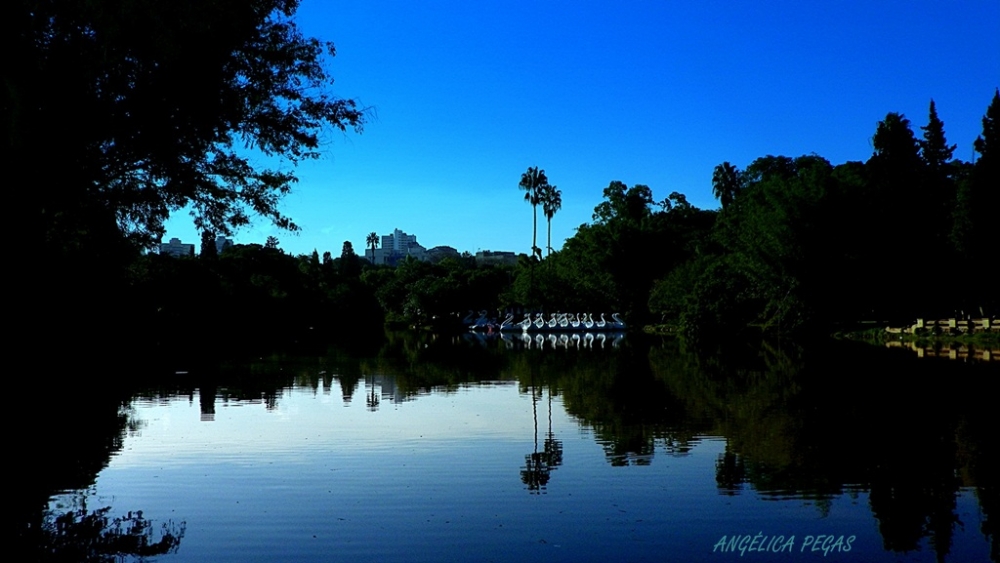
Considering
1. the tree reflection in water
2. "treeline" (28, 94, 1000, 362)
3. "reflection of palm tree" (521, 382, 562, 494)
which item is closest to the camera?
the tree reflection in water

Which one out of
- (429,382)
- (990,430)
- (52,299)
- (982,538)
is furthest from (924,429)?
(52,299)

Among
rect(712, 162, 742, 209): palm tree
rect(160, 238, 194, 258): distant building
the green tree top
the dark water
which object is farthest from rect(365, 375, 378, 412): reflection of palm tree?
rect(712, 162, 742, 209): palm tree

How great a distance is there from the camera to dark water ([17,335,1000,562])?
9.21 metres

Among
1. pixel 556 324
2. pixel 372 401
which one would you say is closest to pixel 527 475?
pixel 372 401

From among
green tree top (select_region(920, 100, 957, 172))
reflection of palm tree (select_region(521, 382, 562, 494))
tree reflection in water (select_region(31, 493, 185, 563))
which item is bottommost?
tree reflection in water (select_region(31, 493, 185, 563))

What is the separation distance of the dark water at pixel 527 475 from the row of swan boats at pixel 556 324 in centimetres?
6714

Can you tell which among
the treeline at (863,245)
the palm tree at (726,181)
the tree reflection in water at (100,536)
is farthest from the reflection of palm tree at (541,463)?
the palm tree at (726,181)

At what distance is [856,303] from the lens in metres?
62.8

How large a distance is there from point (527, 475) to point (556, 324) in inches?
3255

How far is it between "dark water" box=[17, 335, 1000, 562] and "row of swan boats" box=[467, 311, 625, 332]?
220ft

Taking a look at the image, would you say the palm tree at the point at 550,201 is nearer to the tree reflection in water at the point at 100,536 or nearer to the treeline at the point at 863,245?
the treeline at the point at 863,245

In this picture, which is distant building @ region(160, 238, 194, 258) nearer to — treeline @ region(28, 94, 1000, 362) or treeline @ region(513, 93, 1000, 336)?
treeline @ region(28, 94, 1000, 362)

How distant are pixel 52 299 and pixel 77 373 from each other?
13519mm

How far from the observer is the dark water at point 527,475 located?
921 centimetres
